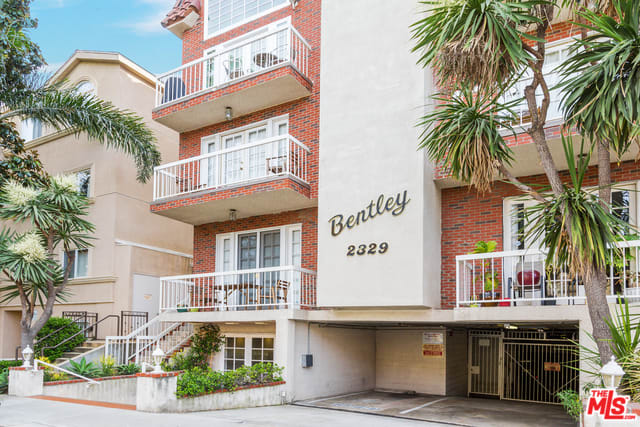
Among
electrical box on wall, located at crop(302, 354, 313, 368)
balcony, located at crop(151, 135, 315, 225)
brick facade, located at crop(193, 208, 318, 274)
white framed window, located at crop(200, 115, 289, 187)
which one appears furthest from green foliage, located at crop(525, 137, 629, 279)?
white framed window, located at crop(200, 115, 289, 187)

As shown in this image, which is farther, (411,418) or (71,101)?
(71,101)

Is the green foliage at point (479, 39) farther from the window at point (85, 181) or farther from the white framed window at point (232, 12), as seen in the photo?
the window at point (85, 181)

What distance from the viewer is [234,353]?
50.0 ft

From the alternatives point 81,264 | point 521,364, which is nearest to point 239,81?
point 81,264

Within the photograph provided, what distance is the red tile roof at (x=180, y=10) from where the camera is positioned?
18.1 meters

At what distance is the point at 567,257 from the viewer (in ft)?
26.5

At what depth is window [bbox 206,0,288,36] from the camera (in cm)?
1708

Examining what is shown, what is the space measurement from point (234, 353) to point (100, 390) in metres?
3.38

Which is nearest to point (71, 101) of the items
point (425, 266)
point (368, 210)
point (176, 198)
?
point (176, 198)

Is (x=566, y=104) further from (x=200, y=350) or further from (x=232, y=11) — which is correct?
(x=232, y=11)

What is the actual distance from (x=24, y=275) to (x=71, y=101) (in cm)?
573

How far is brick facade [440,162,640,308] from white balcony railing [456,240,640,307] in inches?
14.0

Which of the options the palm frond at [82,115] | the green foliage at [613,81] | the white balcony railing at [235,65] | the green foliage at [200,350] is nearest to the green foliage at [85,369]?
the green foliage at [200,350]

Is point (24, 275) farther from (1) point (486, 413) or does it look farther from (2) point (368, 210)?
(1) point (486, 413)
